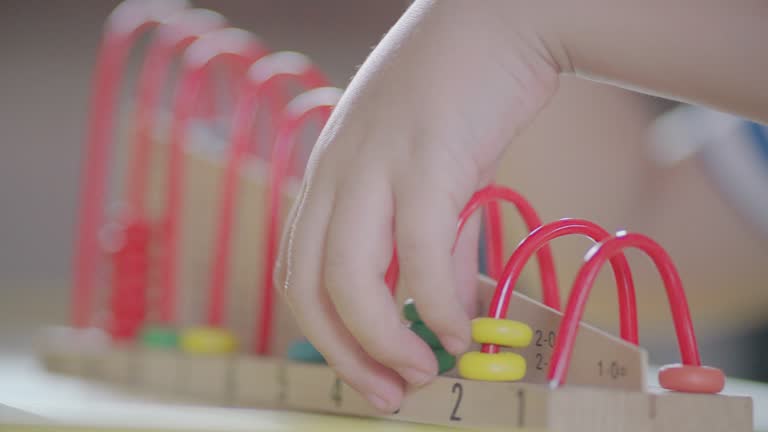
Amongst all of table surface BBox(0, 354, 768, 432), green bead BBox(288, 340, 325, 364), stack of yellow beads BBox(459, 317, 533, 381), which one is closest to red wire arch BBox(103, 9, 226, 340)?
table surface BBox(0, 354, 768, 432)

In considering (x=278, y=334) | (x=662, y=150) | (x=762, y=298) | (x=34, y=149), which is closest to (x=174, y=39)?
(x=278, y=334)

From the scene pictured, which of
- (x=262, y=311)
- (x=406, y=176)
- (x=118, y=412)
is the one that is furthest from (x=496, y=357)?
(x=262, y=311)

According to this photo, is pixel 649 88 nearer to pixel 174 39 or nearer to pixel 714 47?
pixel 714 47

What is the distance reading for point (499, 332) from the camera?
438 mm

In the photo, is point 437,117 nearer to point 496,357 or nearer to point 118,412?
point 496,357

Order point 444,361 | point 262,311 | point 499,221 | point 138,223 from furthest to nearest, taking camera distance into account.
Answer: point 138,223
point 262,311
point 499,221
point 444,361

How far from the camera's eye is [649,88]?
42cm

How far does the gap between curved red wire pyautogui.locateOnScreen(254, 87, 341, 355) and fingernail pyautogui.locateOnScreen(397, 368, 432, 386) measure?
34cm

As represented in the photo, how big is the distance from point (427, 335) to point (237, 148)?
0.38 meters

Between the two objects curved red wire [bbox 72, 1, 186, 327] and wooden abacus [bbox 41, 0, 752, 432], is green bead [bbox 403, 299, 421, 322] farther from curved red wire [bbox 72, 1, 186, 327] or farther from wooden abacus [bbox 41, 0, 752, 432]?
curved red wire [bbox 72, 1, 186, 327]

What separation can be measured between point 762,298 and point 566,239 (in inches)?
18.1

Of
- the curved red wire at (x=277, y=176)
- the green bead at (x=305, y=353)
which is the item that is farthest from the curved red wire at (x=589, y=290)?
the curved red wire at (x=277, y=176)

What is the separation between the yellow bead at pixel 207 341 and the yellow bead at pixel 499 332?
0.37 metres

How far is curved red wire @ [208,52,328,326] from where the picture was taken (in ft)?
2.68
